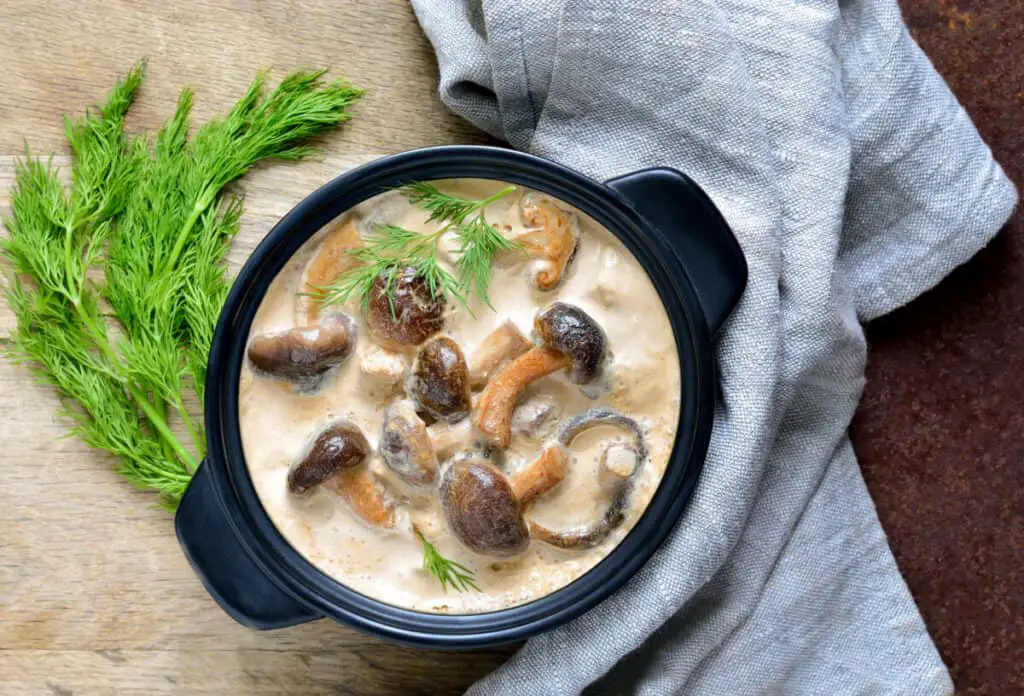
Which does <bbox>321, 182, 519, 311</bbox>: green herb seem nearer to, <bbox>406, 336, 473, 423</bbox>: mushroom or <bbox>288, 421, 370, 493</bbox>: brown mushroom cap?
<bbox>406, 336, 473, 423</bbox>: mushroom

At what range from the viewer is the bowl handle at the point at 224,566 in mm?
1911

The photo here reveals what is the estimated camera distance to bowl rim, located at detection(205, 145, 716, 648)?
1812mm

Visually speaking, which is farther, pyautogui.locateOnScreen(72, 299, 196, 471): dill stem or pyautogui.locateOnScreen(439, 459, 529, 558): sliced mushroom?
pyautogui.locateOnScreen(72, 299, 196, 471): dill stem

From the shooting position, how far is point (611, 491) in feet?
6.10

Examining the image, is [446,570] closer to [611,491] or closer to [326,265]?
[611,491]

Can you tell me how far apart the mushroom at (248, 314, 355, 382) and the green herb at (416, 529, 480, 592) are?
33cm

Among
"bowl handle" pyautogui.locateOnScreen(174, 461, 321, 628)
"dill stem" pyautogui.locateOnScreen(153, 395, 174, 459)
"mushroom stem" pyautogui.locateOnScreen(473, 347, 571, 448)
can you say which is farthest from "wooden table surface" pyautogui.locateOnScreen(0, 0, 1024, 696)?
"mushroom stem" pyautogui.locateOnScreen(473, 347, 571, 448)

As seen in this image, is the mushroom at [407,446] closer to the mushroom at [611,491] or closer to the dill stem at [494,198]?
the mushroom at [611,491]

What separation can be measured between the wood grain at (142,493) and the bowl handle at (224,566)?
12.3 inches

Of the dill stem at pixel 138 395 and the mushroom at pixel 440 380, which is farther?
the dill stem at pixel 138 395

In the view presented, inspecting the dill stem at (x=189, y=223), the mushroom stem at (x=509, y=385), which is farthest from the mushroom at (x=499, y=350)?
the dill stem at (x=189, y=223)

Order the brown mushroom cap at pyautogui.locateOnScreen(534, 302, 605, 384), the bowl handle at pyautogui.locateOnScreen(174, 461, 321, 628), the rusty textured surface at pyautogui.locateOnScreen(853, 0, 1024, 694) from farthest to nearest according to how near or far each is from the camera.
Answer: the rusty textured surface at pyautogui.locateOnScreen(853, 0, 1024, 694), the bowl handle at pyautogui.locateOnScreen(174, 461, 321, 628), the brown mushroom cap at pyautogui.locateOnScreen(534, 302, 605, 384)

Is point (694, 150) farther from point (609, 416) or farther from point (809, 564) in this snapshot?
point (809, 564)

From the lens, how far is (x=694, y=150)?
2.04 meters
